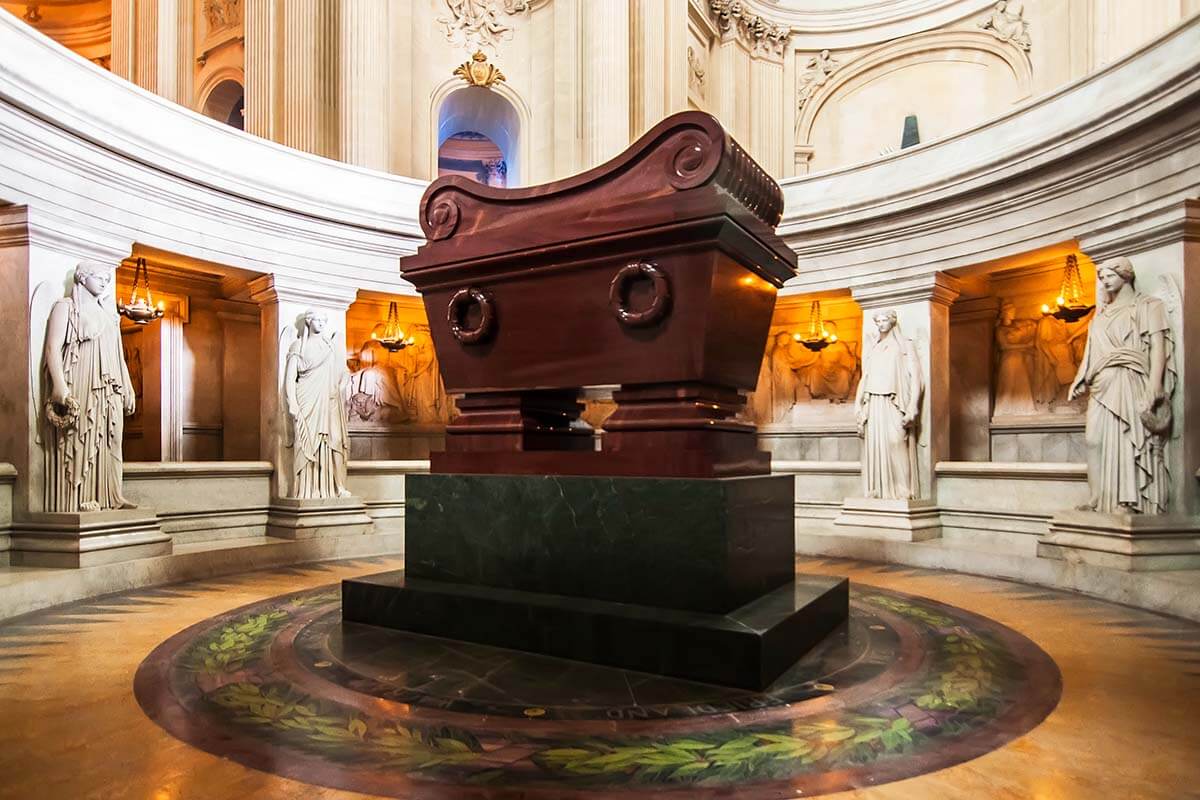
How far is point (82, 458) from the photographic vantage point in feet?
17.8

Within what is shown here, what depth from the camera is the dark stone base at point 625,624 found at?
2.76 metres

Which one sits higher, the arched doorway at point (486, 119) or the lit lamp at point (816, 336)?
the arched doorway at point (486, 119)

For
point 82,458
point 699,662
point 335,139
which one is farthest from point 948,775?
point 335,139

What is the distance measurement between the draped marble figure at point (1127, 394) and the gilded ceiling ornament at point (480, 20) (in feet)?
36.5

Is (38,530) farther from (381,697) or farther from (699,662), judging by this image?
(699,662)

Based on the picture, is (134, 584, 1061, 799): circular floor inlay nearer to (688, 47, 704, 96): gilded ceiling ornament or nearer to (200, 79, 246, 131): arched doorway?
(688, 47, 704, 96): gilded ceiling ornament

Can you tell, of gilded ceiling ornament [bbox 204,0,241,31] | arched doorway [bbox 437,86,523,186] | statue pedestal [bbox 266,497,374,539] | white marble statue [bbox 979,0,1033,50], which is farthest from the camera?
gilded ceiling ornament [bbox 204,0,241,31]

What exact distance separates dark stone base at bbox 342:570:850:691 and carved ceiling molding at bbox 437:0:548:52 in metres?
11.9

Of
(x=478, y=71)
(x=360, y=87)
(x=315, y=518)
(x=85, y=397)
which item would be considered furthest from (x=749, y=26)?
(x=85, y=397)

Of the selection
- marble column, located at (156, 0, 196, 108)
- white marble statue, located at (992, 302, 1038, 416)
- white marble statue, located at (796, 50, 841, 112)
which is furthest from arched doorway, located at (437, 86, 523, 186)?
white marble statue, located at (992, 302, 1038, 416)

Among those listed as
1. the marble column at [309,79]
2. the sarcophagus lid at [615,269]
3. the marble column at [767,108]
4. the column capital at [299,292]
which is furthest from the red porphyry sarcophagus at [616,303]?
the marble column at [767,108]

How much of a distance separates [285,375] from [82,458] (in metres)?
1.90

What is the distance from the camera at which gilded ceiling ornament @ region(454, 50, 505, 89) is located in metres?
12.7

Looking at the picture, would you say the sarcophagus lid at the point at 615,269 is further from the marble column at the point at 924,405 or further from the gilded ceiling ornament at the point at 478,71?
the gilded ceiling ornament at the point at 478,71
